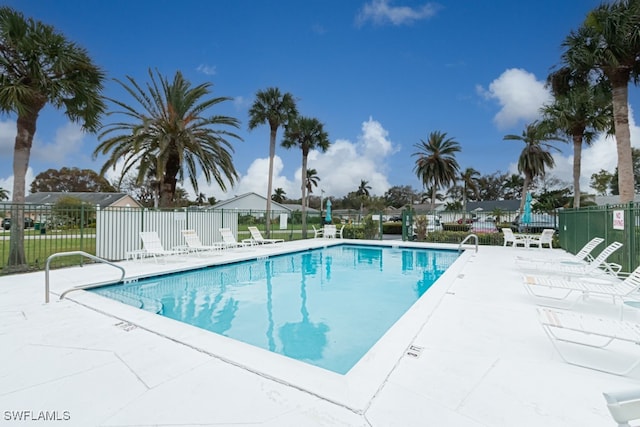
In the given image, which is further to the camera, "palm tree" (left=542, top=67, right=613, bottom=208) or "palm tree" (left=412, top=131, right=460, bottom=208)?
"palm tree" (left=412, top=131, right=460, bottom=208)

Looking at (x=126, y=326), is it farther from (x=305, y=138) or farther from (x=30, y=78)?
(x=305, y=138)

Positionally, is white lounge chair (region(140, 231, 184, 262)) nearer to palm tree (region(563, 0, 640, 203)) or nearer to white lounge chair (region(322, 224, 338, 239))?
white lounge chair (region(322, 224, 338, 239))

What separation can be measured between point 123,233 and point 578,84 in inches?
714

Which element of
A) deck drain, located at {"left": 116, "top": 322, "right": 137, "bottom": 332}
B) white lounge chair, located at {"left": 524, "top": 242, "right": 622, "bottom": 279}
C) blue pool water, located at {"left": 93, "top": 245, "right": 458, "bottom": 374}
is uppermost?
white lounge chair, located at {"left": 524, "top": 242, "right": 622, "bottom": 279}

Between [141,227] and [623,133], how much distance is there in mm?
17372

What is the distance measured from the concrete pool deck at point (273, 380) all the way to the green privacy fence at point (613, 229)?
432cm

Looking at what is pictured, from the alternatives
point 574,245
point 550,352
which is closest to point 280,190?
point 574,245

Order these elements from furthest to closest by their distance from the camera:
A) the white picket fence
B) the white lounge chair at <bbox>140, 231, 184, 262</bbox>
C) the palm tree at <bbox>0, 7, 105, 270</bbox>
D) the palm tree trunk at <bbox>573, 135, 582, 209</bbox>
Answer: the palm tree trunk at <bbox>573, 135, 582, 209</bbox>
the white picket fence
the white lounge chair at <bbox>140, 231, 184, 262</bbox>
the palm tree at <bbox>0, 7, 105, 270</bbox>

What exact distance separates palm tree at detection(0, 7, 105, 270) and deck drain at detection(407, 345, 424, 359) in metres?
10.0

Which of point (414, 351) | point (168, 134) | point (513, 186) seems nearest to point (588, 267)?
point (414, 351)

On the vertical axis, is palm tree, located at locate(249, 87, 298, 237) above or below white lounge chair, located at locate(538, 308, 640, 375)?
above

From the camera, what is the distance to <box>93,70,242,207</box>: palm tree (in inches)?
512

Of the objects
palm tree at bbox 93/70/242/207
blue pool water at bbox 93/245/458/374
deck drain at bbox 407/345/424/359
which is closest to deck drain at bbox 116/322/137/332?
blue pool water at bbox 93/245/458/374

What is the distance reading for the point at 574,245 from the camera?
1252 cm
